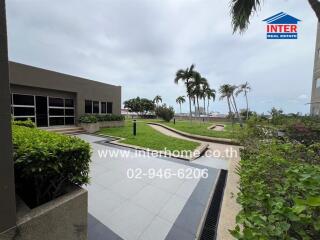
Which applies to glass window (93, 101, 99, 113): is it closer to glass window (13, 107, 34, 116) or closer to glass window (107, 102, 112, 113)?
glass window (107, 102, 112, 113)

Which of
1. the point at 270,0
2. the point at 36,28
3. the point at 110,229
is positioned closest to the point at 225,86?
the point at 270,0

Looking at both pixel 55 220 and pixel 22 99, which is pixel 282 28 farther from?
pixel 22 99

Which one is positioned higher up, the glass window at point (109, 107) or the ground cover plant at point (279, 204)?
the glass window at point (109, 107)

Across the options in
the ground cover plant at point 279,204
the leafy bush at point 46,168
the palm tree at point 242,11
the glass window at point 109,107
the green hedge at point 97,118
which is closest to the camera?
the ground cover plant at point 279,204

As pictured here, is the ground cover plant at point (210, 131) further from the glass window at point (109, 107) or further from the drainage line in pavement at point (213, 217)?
the glass window at point (109, 107)

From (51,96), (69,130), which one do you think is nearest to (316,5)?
(69,130)

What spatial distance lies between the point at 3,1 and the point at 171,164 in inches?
207

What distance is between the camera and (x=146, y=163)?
5.51 metres

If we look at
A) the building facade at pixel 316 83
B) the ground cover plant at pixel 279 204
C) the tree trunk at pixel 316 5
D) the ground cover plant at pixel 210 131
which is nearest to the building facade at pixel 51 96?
the ground cover plant at pixel 210 131

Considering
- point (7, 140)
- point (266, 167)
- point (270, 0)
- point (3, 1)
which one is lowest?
point (266, 167)

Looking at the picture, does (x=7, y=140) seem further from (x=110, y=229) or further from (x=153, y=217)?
(x=153, y=217)

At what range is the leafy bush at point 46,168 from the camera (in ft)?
5.58

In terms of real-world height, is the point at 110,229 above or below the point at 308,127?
below

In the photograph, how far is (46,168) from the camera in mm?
1765
